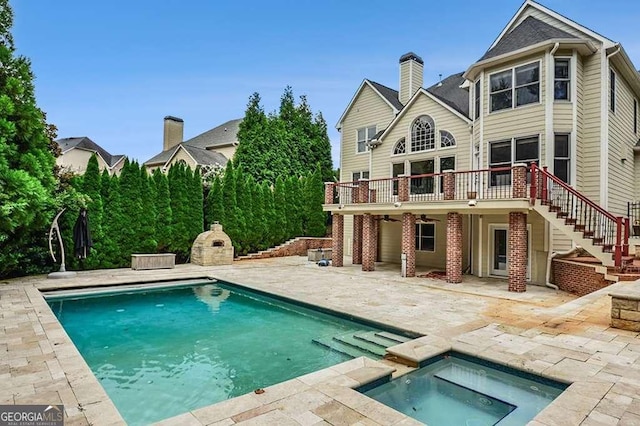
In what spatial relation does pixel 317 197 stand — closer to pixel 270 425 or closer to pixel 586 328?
pixel 586 328

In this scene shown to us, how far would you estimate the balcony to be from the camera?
9.95 meters

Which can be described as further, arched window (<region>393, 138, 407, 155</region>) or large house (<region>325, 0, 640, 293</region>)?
arched window (<region>393, 138, 407, 155</region>)

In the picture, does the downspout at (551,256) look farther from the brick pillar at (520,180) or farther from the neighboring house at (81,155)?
the neighboring house at (81,155)

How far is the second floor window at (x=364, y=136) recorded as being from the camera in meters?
17.7

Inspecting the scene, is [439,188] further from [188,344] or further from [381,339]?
[188,344]

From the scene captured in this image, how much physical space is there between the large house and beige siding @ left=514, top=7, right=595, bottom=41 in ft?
0.11

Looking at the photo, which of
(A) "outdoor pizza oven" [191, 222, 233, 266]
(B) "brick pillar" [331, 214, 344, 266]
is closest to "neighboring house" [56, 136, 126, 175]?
(A) "outdoor pizza oven" [191, 222, 233, 266]

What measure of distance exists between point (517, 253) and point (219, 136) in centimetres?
2704

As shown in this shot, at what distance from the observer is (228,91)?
25344 millimetres

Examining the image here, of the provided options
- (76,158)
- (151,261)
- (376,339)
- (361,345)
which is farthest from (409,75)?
(76,158)

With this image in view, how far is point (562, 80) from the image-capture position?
10.8 meters

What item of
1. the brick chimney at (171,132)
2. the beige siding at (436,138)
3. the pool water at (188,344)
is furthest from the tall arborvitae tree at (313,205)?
the brick chimney at (171,132)

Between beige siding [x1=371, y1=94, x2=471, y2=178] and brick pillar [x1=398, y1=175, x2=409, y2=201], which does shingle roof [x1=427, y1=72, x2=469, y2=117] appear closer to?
beige siding [x1=371, y1=94, x2=471, y2=178]

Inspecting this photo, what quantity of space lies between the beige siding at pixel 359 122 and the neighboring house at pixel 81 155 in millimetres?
23927
